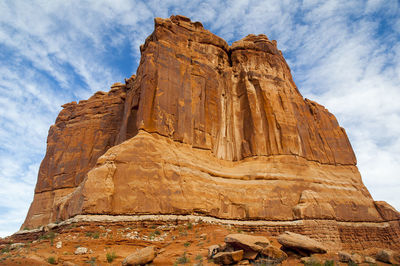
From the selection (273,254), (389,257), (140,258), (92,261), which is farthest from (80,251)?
(389,257)

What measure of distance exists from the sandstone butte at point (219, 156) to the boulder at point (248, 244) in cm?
716

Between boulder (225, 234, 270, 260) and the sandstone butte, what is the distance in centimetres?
716

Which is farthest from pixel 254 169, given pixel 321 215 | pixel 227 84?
pixel 227 84

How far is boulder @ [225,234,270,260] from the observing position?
33.5 ft

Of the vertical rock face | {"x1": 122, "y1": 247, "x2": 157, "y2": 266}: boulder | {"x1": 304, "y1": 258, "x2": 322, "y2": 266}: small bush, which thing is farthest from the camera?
the vertical rock face

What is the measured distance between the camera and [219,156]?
83.6 ft

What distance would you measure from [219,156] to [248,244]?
1532 centimetres

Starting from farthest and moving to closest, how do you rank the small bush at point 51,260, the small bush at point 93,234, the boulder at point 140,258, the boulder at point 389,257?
1. the small bush at point 93,234
2. the small bush at point 51,260
3. the boulder at point 140,258
4. the boulder at point 389,257

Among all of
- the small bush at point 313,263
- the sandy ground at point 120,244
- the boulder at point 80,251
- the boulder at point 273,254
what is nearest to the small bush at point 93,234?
the sandy ground at point 120,244

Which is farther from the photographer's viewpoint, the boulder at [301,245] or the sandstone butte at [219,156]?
the sandstone butte at [219,156]

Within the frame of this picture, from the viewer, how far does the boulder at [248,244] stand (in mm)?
10203

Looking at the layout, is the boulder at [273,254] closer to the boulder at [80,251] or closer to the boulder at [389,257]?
the boulder at [389,257]

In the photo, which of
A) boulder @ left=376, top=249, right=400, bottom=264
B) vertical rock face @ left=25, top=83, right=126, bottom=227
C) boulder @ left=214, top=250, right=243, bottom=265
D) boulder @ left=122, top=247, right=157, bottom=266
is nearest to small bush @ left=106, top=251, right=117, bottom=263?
boulder @ left=122, top=247, right=157, bottom=266

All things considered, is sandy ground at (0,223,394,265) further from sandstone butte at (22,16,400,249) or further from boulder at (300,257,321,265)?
sandstone butte at (22,16,400,249)
